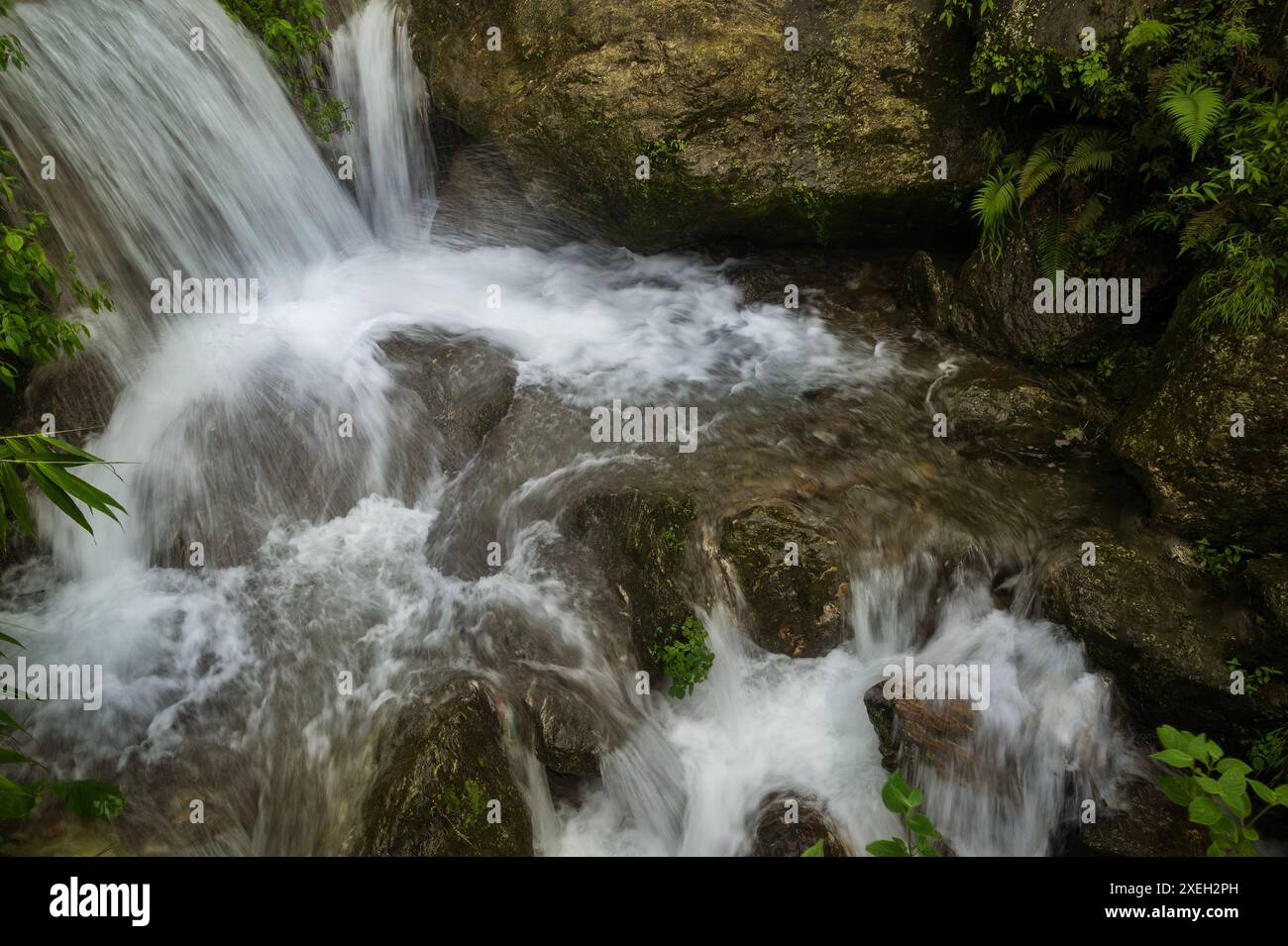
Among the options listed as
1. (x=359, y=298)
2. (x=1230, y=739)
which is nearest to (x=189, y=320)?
(x=359, y=298)

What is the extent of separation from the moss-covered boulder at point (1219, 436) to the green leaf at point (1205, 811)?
3127 millimetres

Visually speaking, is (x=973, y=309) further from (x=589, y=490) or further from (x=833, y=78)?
(x=589, y=490)

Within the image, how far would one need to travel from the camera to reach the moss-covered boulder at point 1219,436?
220 inches

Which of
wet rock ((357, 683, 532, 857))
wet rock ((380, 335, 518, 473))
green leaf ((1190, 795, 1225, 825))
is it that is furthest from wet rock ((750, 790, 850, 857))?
wet rock ((380, 335, 518, 473))

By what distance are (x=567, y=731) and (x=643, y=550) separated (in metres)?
1.40

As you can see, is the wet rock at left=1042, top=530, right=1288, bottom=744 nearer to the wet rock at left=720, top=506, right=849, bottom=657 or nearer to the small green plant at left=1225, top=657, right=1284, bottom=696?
the small green plant at left=1225, top=657, right=1284, bottom=696

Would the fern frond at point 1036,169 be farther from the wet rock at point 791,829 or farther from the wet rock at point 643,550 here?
the wet rock at point 791,829

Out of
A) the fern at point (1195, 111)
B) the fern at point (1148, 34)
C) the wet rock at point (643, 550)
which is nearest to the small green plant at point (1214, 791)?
the wet rock at point (643, 550)

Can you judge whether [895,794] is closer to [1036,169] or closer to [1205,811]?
[1205,811]

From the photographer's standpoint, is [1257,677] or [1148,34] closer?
[1257,677]

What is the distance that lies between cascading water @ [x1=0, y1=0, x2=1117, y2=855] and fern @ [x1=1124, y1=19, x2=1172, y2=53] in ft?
9.49

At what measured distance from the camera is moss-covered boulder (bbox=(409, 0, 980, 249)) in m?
7.86

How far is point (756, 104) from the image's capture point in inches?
314

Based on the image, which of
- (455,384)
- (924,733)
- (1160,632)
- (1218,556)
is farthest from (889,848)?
(455,384)
